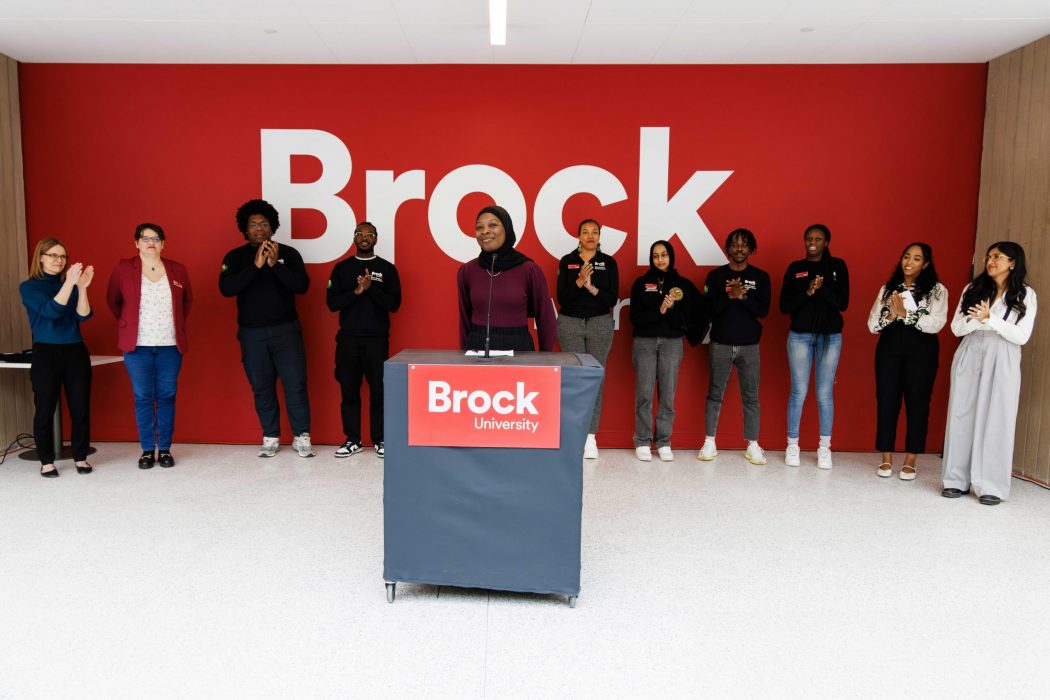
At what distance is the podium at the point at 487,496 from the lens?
255 centimetres

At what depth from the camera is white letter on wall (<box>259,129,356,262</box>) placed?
5266mm

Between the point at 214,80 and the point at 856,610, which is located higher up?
the point at 214,80

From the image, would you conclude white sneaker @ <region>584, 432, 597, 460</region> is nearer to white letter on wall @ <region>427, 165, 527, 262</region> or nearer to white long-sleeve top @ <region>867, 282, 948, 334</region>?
white letter on wall @ <region>427, 165, 527, 262</region>

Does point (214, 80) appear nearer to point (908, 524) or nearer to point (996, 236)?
point (908, 524)

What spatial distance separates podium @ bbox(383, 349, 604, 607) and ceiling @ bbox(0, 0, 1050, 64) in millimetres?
2780

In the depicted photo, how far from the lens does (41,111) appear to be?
17.3 feet

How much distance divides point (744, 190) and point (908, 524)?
2.78 meters

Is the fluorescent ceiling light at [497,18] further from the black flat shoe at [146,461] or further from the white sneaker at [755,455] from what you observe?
the black flat shoe at [146,461]

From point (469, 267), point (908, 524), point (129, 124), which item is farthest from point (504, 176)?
point (908, 524)

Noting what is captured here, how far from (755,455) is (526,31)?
11.6ft

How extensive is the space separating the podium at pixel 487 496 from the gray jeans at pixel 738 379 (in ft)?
8.74

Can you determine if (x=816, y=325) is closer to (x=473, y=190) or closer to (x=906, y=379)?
(x=906, y=379)

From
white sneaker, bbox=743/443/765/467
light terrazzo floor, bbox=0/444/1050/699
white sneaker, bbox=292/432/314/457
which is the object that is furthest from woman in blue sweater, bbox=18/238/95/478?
white sneaker, bbox=743/443/765/467

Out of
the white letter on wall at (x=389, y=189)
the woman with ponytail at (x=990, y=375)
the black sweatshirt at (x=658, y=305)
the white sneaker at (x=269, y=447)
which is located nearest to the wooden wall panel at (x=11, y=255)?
the white sneaker at (x=269, y=447)
